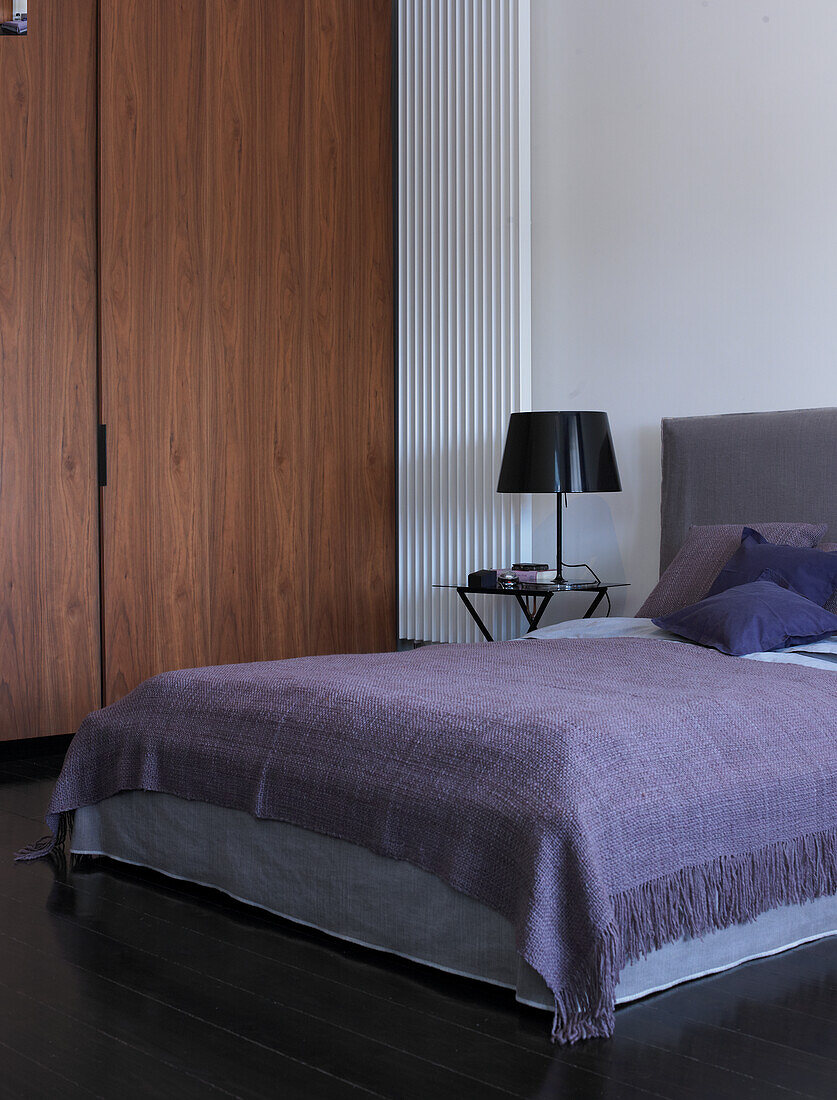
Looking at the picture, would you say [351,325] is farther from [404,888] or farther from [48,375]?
[404,888]

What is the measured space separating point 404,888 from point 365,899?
0.13 metres

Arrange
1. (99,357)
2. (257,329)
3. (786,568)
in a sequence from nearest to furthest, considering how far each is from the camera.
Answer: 1. (786,568)
2. (99,357)
3. (257,329)

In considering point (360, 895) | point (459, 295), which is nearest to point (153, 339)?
point (459, 295)

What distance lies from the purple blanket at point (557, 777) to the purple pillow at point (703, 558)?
2.79ft

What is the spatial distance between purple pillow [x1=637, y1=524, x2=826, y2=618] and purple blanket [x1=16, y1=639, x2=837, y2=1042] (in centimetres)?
85

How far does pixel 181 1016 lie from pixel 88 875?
0.96 meters

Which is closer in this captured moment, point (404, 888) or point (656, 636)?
point (404, 888)

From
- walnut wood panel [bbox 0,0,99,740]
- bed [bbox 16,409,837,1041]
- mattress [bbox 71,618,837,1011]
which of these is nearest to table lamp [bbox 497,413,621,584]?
bed [bbox 16,409,837,1041]

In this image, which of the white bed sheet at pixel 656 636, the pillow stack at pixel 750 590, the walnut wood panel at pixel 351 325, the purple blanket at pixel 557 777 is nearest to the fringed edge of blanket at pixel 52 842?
the purple blanket at pixel 557 777

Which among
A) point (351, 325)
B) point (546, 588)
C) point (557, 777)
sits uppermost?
point (351, 325)

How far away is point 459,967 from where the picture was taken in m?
2.26

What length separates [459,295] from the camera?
5238 mm

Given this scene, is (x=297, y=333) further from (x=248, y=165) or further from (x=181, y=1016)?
(x=181, y=1016)

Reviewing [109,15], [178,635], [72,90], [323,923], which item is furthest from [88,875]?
[109,15]
